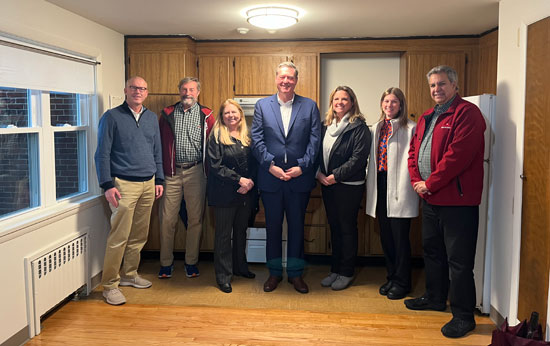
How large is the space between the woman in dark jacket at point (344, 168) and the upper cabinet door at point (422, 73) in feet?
3.36

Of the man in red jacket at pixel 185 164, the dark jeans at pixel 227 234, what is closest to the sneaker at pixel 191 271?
the man in red jacket at pixel 185 164

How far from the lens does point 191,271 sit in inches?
166

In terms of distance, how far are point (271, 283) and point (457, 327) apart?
1.40 metres

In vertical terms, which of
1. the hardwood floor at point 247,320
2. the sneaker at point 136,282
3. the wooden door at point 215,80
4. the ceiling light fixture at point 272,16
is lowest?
the hardwood floor at point 247,320

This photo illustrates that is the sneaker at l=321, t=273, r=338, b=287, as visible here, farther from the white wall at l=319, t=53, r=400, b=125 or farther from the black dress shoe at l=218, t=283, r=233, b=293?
the white wall at l=319, t=53, r=400, b=125

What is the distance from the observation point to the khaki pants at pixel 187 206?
160 inches

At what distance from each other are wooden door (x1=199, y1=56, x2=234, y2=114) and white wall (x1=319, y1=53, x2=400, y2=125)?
3.09 feet

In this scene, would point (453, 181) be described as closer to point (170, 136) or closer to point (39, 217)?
point (170, 136)

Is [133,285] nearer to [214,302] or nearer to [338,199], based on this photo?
[214,302]

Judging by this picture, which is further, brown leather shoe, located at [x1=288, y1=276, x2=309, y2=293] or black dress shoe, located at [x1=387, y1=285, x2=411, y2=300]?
brown leather shoe, located at [x1=288, y1=276, x2=309, y2=293]

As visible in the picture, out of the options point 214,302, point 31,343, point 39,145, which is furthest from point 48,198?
point 214,302

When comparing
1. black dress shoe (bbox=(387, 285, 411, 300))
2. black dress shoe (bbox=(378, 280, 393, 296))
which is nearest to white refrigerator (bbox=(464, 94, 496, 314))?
black dress shoe (bbox=(387, 285, 411, 300))

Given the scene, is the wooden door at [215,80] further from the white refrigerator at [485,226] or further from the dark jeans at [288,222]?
the white refrigerator at [485,226]

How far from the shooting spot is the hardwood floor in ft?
9.96
